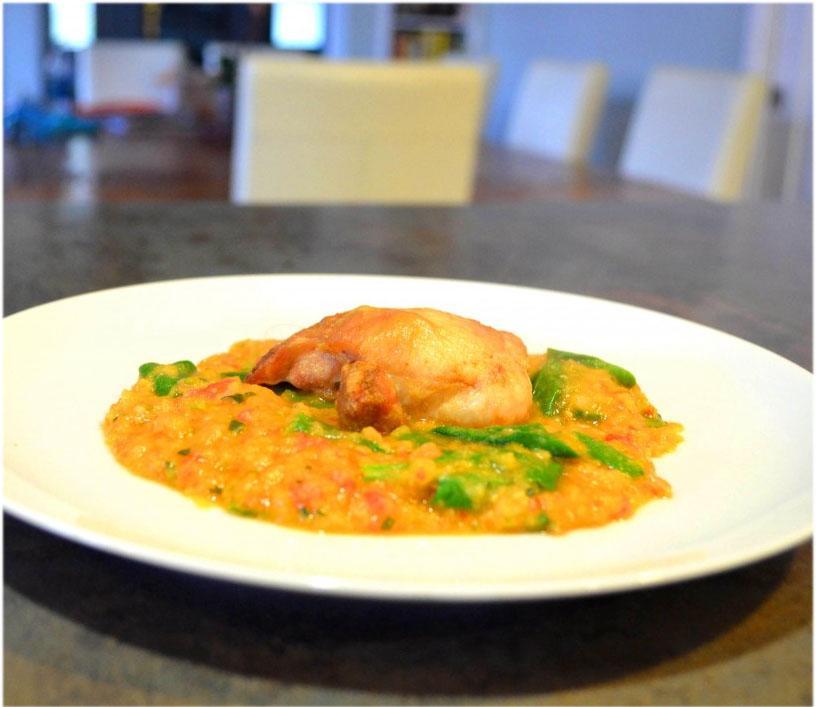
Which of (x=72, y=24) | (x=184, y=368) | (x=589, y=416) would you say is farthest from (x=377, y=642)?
(x=72, y=24)

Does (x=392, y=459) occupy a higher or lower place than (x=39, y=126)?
higher

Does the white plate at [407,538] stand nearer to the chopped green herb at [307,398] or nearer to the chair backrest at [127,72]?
the chopped green herb at [307,398]

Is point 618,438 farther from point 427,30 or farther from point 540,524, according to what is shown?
point 427,30

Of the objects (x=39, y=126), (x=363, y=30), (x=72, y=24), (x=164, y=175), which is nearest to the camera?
(x=164, y=175)

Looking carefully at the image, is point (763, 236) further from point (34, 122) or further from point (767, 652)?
point (34, 122)

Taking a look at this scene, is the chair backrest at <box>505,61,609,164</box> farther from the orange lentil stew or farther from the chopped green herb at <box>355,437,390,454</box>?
the chopped green herb at <box>355,437,390,454</box>

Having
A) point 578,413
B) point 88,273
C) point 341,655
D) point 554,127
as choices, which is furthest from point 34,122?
point 341,655

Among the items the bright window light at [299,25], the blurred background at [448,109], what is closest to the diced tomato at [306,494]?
the blurred background at [448,109]
